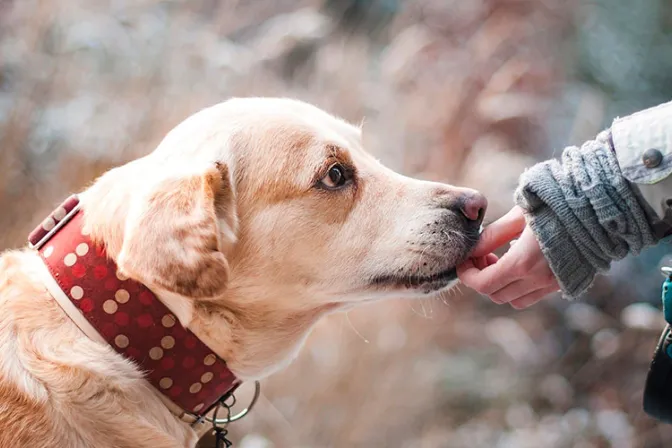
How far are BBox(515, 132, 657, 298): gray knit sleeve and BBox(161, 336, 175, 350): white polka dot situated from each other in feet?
2.28

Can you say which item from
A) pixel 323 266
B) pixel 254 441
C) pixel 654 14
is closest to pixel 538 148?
pixel 654 14

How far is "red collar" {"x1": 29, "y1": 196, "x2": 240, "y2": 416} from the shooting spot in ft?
3.66

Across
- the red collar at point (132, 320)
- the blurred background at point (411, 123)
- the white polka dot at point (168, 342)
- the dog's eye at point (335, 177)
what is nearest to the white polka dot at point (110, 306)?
the red collar at point (132, 320)

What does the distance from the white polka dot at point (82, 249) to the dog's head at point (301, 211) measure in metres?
0.03

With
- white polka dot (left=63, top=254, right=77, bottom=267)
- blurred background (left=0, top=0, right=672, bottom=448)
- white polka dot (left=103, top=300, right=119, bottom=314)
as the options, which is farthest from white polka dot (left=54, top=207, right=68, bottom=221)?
blurred background (left=0, top=0, right=672, bottom=448)

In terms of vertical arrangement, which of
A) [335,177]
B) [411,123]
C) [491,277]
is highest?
[335,177]

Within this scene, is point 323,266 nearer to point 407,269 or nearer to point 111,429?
point 407,269

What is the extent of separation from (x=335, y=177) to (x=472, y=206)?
0.29 m

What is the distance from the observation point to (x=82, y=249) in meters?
1.15

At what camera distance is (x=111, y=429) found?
112 cm

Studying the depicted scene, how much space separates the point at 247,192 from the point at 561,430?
1531mm

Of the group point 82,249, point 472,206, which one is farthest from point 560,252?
point 82,249

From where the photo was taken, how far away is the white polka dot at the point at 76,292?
3.69 ft

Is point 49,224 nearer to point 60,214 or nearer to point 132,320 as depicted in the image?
point 60,214
